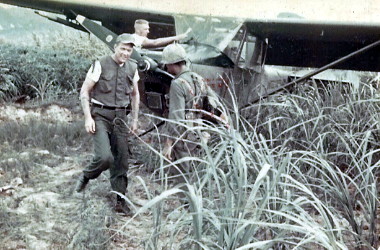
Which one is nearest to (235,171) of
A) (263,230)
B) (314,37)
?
(263,230)

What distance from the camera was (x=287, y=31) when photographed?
6.76 meters

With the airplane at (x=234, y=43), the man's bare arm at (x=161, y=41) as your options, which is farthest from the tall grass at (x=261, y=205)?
the man's bare arm at (x=161, y=41)

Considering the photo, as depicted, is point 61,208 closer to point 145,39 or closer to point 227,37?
point 145,39

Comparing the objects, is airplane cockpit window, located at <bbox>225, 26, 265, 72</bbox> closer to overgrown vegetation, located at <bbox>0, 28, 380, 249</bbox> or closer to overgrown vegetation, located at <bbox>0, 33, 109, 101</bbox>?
overgrown vegetation, located at <bbox>0, 28, 380, 249</bbox>

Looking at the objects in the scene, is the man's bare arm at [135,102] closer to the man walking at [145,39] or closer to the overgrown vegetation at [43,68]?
the man walking at [145,39]

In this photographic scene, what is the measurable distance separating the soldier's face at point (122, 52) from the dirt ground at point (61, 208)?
39.6 inches

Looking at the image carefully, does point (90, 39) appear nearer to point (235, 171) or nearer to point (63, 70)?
point (63, 70)

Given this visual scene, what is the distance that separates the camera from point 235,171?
2.13 meters

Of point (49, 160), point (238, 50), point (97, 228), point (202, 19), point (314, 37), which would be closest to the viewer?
point (97, 228)

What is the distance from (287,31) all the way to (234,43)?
118 centimetres

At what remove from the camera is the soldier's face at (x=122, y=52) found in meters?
3.89

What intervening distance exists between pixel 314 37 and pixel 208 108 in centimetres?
361

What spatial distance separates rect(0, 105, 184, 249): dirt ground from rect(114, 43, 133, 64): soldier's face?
1.00 meters

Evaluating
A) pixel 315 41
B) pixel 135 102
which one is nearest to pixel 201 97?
pixel 135 102
